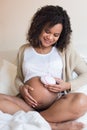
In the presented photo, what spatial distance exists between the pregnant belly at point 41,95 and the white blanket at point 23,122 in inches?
8.7

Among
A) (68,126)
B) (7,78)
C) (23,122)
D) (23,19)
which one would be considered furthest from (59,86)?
(23,19)

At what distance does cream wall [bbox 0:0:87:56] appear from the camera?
6.33 ft

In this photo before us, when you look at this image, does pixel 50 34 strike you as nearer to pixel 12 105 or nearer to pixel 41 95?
pixel 41 95

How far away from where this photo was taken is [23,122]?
1087 millimetres

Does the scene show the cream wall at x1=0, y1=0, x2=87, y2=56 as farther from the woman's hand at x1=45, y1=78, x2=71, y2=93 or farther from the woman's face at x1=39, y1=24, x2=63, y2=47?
the woman's hand at x1=45, y1=78, x2=71, y2=93

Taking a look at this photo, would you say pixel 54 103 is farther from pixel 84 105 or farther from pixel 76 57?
pixel 76 57

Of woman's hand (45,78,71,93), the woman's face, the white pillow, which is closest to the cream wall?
the white pillow

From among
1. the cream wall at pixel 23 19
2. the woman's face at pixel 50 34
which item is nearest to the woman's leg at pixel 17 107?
the woman's face at pixel 50 34

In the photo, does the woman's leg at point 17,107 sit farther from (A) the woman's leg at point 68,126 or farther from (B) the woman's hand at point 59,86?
(B) the woman's hand at point 59,86

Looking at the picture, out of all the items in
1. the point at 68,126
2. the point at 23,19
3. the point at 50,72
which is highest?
the point at 23,19

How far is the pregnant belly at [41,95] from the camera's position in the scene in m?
1.38

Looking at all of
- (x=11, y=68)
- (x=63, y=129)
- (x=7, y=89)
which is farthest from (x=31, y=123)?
(x=11, y=68)

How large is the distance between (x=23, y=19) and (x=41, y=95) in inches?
35.7

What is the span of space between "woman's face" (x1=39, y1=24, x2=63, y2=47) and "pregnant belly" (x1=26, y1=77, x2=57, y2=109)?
227mm
